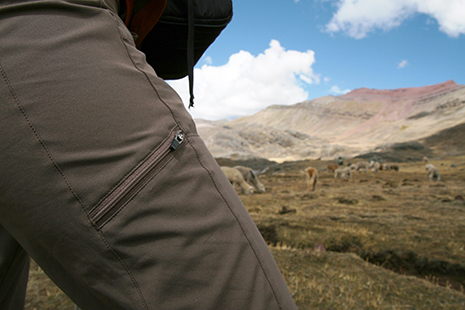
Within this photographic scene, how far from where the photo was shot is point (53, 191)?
67 centimetres

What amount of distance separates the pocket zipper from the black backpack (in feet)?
1.83

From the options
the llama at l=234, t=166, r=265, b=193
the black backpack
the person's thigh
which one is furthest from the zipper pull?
the llama at l=234, t=166, r=265, b=193

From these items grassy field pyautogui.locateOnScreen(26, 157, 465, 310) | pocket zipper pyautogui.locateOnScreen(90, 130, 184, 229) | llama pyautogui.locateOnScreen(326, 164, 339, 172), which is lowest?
llama pyautogui.locateOnScreen(326, 164, 339, 172)

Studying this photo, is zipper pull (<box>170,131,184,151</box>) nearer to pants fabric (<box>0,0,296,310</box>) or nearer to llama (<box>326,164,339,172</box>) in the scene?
pants fabric (<box>0,0,296,310</box>)

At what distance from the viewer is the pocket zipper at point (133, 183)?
68cm

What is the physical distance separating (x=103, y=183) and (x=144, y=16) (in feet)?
2.52

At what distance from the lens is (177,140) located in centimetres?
78

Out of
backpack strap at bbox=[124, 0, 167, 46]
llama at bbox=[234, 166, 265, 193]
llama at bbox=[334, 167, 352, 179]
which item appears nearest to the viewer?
backpack strap at bbox=[124, 0, 167, 46]

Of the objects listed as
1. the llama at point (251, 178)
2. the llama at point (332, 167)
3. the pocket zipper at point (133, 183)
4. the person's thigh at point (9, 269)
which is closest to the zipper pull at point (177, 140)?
the pocket zipper at point (133, 183)

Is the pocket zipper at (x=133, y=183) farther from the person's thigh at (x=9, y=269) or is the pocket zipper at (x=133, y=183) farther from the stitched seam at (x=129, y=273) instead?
the person's thigh at (x=9, y=269)

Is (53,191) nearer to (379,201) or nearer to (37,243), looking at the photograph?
(37,243)

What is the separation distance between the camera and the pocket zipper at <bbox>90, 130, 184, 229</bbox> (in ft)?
2.23

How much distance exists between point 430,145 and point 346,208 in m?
43.2

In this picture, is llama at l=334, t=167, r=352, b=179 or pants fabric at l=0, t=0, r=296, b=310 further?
llama at l=334, t=167, r=352, b=179
